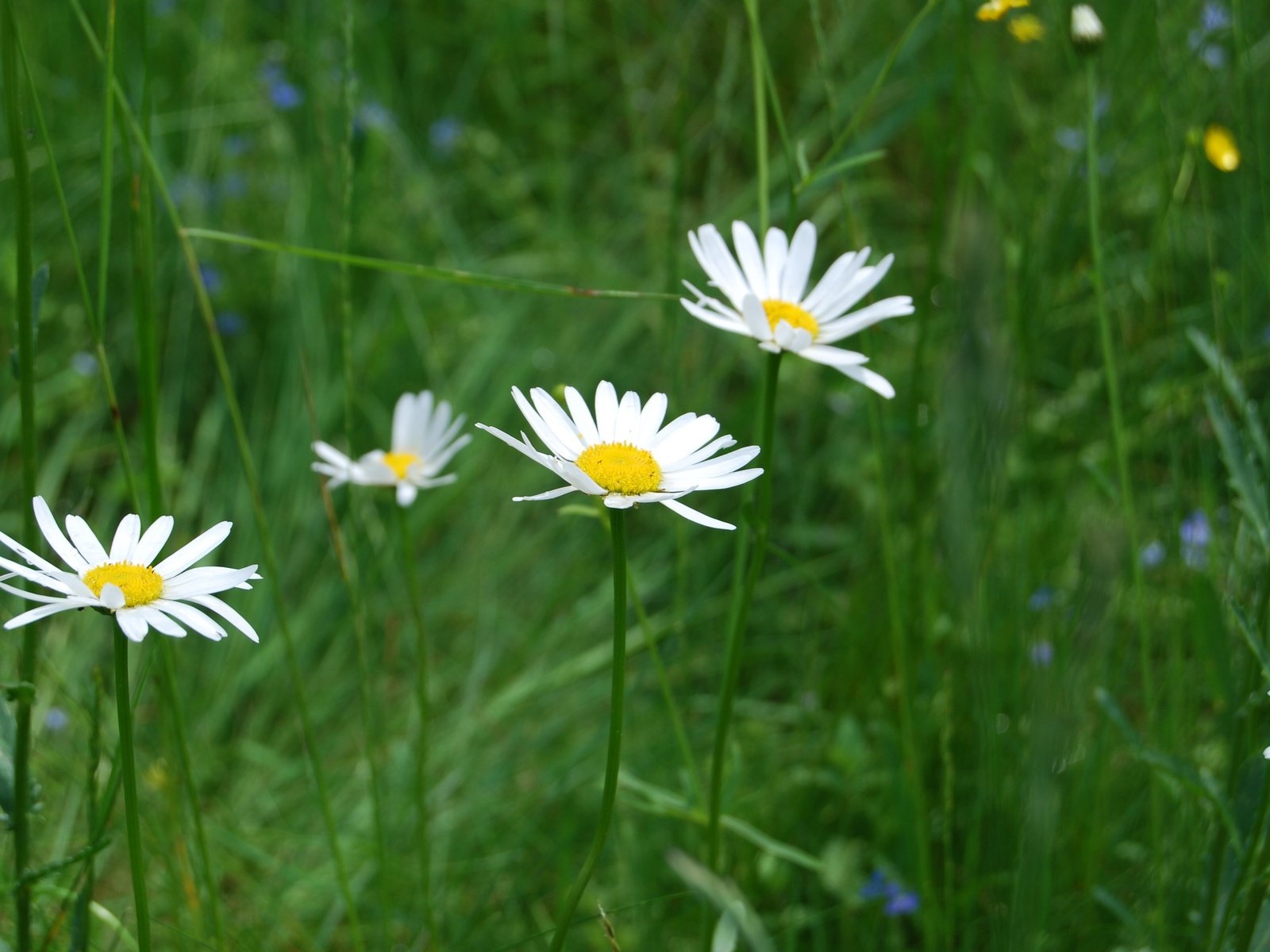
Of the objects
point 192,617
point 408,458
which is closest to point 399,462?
point 408,458

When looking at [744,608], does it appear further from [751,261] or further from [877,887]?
[877,887]

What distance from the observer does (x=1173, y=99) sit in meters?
1.70

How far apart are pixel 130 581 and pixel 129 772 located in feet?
0.33

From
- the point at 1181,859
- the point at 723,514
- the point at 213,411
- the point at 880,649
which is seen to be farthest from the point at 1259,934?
the point at 213,411

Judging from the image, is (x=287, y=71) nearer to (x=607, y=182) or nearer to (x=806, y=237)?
(x=607, y=182)

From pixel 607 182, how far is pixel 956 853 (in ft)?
5.50

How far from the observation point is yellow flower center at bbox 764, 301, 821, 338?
88 centimetres

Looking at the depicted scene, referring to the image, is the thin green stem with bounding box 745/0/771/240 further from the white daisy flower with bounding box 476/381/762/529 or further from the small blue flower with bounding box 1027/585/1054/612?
the small blue flower with bounding box 1027/585/1054/612

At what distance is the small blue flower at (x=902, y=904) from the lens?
1131 mm

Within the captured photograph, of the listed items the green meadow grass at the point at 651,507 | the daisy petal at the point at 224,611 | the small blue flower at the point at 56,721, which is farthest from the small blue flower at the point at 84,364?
the daisy petal at the point at 224,611

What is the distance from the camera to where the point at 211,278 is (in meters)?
2.29

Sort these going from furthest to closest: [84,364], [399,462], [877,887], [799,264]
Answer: [84,364] → [877,887] → [399,462] → [799,264]

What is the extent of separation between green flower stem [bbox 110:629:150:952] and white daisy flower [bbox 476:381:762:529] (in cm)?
21

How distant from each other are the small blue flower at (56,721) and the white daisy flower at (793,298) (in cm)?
107
